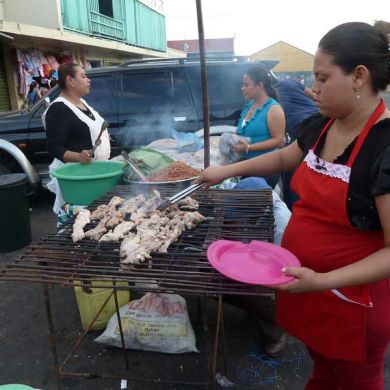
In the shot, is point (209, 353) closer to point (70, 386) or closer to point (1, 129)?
point (70, 386)

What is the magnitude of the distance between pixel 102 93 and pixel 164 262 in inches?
195

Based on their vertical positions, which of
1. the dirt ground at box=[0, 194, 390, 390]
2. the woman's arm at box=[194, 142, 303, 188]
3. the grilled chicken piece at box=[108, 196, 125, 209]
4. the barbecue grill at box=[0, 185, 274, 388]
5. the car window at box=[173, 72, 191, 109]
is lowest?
the dirt ground at box=[0, 194, 390, 390]

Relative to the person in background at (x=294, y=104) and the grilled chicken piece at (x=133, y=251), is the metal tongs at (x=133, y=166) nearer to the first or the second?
the grilled chicken piece at (x=133, y=251)

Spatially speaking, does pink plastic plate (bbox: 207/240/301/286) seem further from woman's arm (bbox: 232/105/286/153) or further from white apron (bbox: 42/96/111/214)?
white apron (bbox: 42/96/111/214)

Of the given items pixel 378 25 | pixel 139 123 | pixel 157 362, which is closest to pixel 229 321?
pixel 157 362

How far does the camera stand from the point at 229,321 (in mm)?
3283

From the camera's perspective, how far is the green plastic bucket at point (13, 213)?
4695 mm

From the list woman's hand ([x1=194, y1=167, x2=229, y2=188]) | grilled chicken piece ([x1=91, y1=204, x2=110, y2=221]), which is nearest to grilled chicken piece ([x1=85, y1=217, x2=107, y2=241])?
grilled chicken piece ([x1=91, y1=204, x2=110, y2=221])

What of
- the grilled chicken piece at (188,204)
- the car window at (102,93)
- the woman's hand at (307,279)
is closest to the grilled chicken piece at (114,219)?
the grilled chicken piece at (188,204)

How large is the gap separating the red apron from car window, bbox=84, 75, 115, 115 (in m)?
5.04

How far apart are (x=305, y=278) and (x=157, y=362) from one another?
74.8 inches

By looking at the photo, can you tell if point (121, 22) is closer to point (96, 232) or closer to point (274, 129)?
point (274, 129)

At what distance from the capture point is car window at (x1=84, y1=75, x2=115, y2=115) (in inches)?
242

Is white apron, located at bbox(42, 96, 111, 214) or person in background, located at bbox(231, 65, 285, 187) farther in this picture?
person in background, located at bbox(231, 65, 285, 187)
